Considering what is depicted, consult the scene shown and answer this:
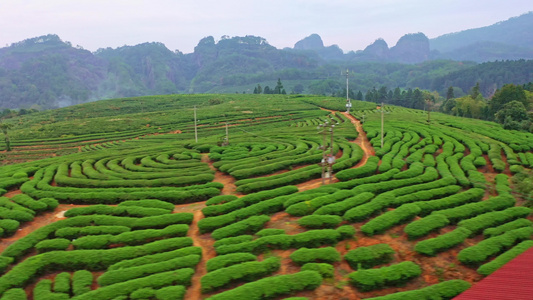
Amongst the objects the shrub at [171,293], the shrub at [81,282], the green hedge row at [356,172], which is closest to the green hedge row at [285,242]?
the shrub at [171,293]

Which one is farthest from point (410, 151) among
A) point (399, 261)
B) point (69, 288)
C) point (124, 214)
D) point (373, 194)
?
point (69, 288)

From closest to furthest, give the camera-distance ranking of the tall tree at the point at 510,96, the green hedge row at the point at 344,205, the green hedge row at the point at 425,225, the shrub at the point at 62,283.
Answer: the shrub at the point at 62,283 < the green hedge row at the point at 425,225 < the green hedge row at the point at 344,205 < the tall tree at the point at 510,96

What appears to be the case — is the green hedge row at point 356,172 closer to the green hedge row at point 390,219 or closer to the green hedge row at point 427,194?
the green hedge row at point 427,194

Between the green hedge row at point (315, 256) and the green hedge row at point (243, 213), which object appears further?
the green hedge row at point (243, 213)

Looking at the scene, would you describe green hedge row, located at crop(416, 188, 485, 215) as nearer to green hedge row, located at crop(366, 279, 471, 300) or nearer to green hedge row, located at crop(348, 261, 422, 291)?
green hedge row, located at crop(348, 261, 422, 291)

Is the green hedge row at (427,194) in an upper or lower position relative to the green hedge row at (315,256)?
upper

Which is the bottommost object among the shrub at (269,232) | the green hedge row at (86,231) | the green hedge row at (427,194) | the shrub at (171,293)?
the shrub at (171,293)

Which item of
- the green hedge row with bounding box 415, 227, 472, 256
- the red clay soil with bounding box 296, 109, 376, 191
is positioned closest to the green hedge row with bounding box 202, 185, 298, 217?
the red clay soil with bounding box 296, 109, 376, 191
